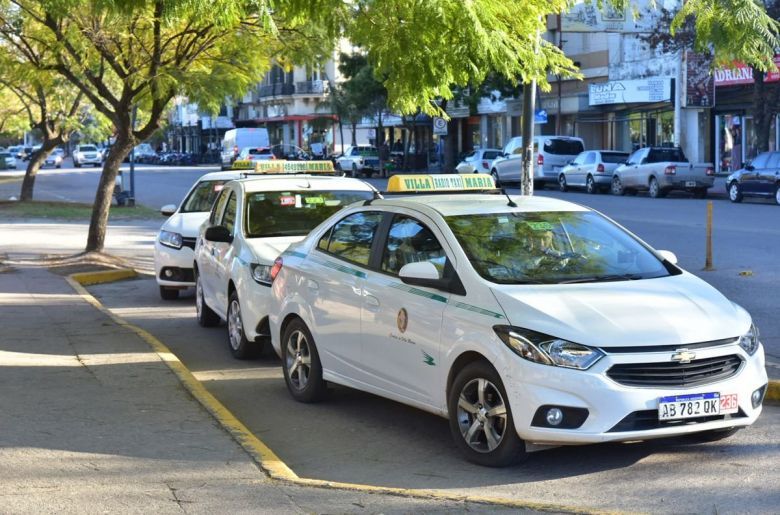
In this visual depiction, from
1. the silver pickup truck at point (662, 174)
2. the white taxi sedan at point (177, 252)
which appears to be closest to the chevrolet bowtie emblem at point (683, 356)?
the white taxi sedan at point (177, 252)

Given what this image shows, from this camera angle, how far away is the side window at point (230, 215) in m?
11.4

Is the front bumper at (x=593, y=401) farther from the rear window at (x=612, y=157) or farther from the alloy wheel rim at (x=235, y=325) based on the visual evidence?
the rear window at (x=612, y=157)

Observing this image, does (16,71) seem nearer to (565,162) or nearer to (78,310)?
(78,310)

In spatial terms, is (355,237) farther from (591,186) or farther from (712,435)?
(591,186)

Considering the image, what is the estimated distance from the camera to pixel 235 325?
10.6 meters

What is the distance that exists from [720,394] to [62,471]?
12.0ft

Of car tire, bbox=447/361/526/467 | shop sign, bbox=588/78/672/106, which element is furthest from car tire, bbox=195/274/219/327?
shop sign, bbox=588/78/672/106

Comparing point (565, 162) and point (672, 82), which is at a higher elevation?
point (672, 82)

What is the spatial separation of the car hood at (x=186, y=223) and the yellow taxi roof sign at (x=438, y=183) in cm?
628

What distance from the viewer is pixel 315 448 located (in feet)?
24.0

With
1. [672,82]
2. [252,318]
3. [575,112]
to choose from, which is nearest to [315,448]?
[252,318]

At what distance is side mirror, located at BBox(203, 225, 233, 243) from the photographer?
10992 mm

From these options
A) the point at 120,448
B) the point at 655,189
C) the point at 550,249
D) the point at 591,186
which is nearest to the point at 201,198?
the point at 550,249

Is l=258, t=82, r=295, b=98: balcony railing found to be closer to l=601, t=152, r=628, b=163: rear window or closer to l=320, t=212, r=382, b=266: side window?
l=601, t=152, r=628, b=163: rear window
